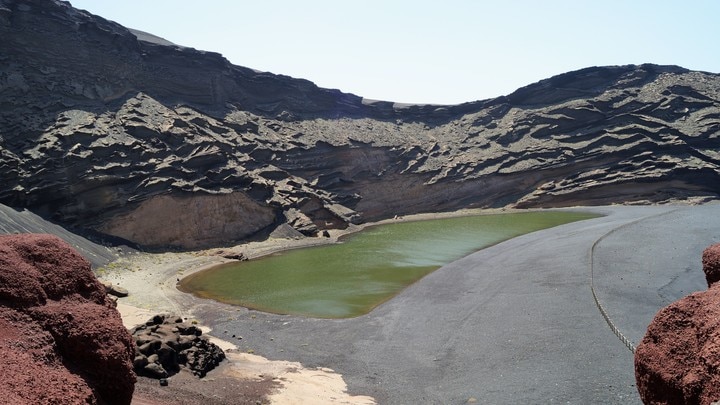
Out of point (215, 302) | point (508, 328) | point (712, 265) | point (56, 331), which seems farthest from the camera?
point (215, 302)

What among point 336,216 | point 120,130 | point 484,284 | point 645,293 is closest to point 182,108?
point 120,130

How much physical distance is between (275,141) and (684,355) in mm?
59243

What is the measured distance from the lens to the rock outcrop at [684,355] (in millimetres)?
5426

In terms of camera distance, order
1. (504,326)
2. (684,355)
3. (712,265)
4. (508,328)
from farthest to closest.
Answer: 1. (504,326)
2. (508,328)
3. (712,265)
4. (684,355)

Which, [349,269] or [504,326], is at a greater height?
[504,326]

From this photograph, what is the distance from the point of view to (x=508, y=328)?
65.0 ft

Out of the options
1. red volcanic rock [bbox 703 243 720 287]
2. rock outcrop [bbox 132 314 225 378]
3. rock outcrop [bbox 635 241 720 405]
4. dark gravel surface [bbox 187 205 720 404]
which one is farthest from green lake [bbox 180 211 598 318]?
rock outcrop [bbox 635 241 720 405]

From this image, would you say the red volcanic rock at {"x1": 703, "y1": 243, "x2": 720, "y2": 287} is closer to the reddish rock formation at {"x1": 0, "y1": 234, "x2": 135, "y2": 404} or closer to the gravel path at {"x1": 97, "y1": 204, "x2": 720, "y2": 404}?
the gravel path at {"x1": 97, "y1": 204, "x2": 720, "y2": 404}

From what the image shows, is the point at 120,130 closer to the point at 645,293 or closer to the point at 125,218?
the point at 125,218

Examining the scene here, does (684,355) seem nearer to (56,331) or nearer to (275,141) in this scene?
(56,331)

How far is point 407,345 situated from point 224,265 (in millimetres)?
23490

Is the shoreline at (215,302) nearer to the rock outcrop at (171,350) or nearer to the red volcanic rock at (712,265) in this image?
the rock outcrop at (171,350)

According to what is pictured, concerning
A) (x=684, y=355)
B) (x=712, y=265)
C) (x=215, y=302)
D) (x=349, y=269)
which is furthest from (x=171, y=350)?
(x=349, y=269)

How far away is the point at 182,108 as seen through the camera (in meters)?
55.6
